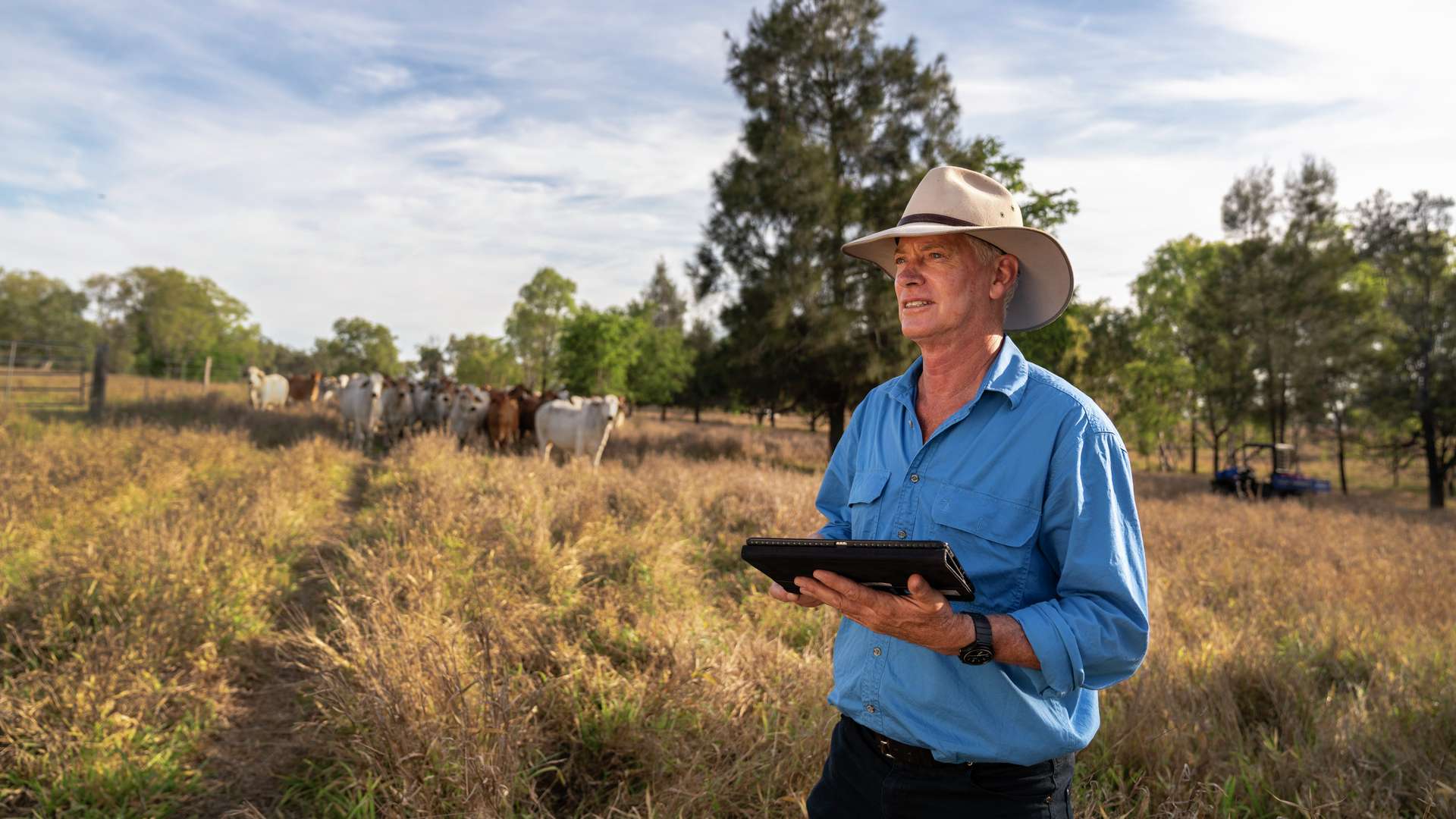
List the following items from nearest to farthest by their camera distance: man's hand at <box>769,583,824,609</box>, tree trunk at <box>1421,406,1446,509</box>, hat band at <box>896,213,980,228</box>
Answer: man's hand at <box>769,583,824,609</box>
hat band at <box>896,213,980,228</box>
tree trunk at <box>1421,406,1446,509</box>

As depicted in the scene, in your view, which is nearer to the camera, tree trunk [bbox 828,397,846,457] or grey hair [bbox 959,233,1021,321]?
grey hair [bbox 959,233,1021,321]

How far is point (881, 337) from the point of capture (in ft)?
70.3

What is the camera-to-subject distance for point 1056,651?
1.61 m

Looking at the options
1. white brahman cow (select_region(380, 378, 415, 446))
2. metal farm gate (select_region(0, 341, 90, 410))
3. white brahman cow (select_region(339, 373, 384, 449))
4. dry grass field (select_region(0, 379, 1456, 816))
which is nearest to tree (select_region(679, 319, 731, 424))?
white brahman cow (select_region(380, 378, 415, 446))

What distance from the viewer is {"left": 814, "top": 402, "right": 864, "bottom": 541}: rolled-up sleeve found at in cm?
245

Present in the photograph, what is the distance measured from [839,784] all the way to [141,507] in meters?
8.77

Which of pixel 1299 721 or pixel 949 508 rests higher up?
pixel 949 508

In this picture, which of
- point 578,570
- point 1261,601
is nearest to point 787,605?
point 578,570

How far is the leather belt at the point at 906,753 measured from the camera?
1870 millimetres

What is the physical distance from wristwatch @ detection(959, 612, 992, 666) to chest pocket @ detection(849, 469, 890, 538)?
48cm

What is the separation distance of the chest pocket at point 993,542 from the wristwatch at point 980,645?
19 cm

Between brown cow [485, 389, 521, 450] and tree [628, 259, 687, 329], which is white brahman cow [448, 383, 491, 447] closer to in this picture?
brown cow [485, 389, 521, 450]

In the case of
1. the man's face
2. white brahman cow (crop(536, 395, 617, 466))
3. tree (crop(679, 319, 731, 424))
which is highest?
tree (crop(679, 319, 731, 424))

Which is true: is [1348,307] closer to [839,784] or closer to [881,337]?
[881,337]
